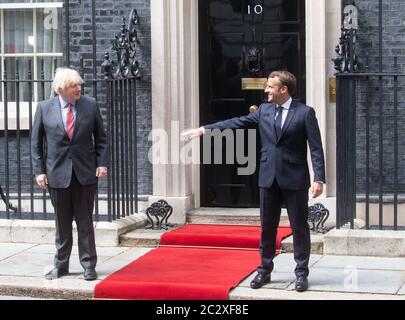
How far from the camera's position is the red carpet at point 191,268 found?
7324 millimetres

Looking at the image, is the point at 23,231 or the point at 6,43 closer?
the point at 23,231

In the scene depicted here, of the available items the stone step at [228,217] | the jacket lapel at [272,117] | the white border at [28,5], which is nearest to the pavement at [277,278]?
the stone step at [228,217]

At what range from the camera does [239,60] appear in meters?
9.83

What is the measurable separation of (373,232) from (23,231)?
3.54 metres

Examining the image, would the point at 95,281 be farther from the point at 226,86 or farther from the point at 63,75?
the point at 226,86

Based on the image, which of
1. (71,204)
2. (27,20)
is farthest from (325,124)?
(27,20)

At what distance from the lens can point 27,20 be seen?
412 inches

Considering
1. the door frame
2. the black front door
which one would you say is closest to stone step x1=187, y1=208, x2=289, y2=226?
the door frame

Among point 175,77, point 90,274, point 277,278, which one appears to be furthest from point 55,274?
point 175,77

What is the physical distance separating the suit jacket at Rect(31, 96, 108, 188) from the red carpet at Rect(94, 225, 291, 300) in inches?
37.1

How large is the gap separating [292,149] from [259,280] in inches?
42.4

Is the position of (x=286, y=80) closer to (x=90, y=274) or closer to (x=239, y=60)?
(x=90, y=274)

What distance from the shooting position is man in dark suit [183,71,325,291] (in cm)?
720

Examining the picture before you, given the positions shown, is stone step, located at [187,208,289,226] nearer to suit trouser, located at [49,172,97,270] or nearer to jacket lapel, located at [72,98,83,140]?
suit trouser, located at [49,172,97,270]
